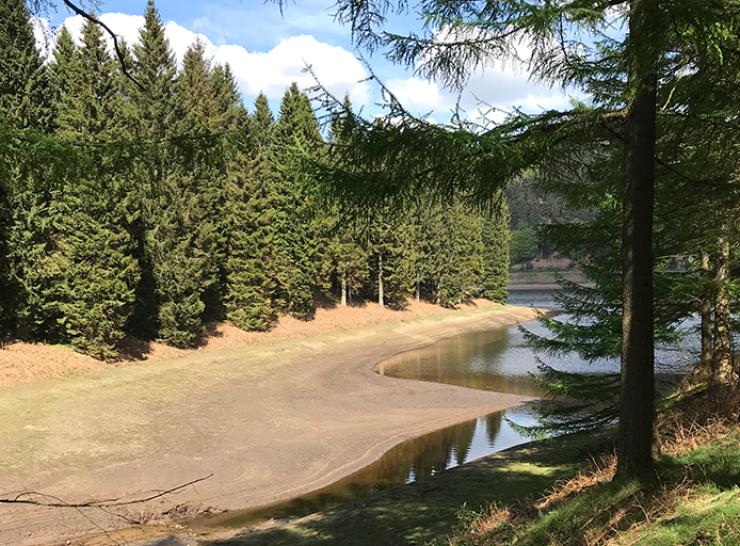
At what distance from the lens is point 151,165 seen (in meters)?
4.02

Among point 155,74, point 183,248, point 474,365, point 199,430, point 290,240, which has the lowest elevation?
point 474,365

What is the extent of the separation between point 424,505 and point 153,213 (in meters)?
19.4

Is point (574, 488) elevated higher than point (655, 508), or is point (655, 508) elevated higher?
point (655, 508)

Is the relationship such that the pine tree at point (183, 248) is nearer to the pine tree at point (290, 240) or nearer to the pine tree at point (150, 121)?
the pine tree at point (150, 121)

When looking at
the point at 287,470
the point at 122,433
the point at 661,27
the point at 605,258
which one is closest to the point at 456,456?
the point at 287,470

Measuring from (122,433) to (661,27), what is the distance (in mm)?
15129

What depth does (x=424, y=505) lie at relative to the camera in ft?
29.7

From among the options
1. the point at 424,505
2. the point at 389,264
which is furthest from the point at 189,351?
the point at 389,264

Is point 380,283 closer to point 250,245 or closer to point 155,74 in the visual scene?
point 250,245

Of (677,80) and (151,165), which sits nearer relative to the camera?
(151,165)

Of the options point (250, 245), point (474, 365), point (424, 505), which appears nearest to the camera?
point (424, 505)

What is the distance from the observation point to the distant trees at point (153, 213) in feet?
13.6

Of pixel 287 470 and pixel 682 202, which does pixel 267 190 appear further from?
pixel 682 202

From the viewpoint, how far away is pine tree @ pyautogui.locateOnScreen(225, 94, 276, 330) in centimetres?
3030
